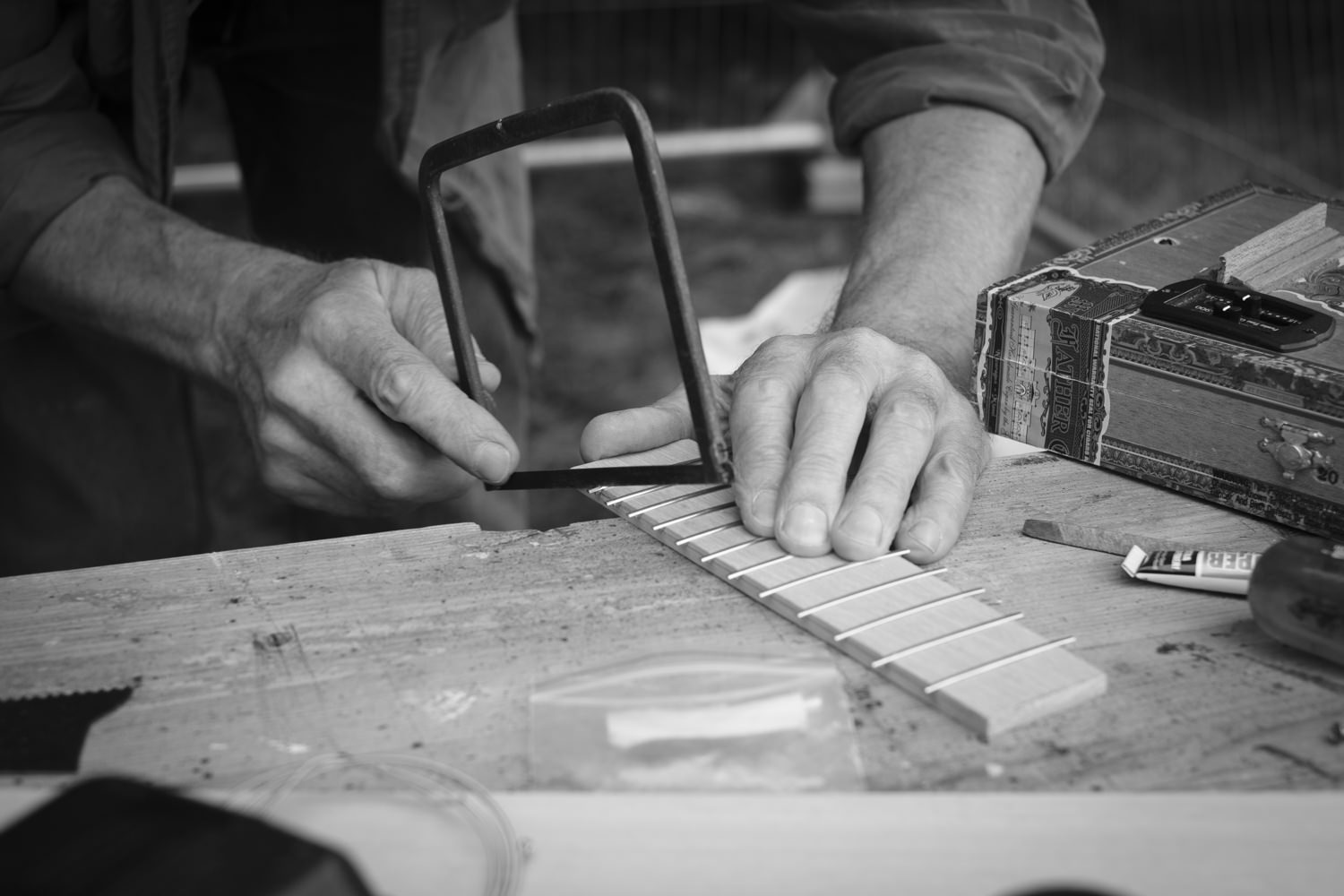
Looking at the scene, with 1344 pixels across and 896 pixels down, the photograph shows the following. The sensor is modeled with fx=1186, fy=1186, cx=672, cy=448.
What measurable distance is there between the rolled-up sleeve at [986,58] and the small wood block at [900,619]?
0.86m

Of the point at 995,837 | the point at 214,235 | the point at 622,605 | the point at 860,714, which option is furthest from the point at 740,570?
the point at 214,235

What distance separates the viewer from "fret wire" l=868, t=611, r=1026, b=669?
0.99 meters

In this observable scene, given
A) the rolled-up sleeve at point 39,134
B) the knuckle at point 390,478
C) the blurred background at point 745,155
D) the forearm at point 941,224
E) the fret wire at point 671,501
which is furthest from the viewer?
the blurred background at point 745,155

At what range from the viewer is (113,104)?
6.66 feet

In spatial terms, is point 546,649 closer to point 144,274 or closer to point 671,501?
point 671,501

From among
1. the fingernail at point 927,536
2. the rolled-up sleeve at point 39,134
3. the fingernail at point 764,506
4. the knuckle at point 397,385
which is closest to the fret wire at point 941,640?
the fingernail at point 927,536

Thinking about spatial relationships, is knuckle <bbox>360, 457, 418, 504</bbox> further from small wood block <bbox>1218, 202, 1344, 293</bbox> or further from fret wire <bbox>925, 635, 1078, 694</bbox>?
small wood block <bbox>1218, 202, 1344, 293</bbox>

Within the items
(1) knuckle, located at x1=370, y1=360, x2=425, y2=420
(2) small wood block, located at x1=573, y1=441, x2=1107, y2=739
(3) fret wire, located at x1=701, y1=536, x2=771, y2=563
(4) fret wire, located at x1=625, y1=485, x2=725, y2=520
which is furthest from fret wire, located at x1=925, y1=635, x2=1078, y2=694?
(1) knuckle, located at x1=370, y1=360, x2=425, y2=420

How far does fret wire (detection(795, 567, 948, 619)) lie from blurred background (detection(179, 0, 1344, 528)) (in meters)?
2.37

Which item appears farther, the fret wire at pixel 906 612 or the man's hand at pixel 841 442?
the man's hand at pixel 841 442

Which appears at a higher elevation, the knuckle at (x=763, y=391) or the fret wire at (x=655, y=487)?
the knuckle at (x=763, y=391)

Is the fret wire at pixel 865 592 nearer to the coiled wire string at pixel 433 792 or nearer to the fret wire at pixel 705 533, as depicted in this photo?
the fret wire at pixel 705 533

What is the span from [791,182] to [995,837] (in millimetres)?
5053

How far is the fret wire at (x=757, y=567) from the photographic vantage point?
113 centimetres
